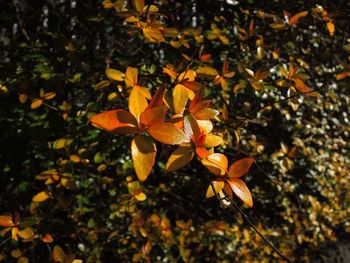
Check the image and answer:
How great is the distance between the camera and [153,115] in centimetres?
67

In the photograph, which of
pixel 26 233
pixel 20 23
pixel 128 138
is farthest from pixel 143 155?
pixel 20 23

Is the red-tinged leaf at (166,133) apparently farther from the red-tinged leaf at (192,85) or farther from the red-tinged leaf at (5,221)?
the red-tinged leaf at (5,221)

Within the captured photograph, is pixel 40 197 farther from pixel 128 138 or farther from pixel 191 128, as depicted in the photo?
pixel 191 128

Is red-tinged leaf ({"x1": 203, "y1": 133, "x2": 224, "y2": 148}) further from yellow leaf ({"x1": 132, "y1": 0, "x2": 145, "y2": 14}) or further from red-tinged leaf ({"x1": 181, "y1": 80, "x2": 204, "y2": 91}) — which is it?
yellow leaf ({"x1": 132, "y1": 0, "x2": 145, "y2": 14})

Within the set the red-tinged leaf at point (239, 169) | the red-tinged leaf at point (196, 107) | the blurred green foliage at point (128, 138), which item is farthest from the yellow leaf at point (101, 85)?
the red-tinged leaf at point (239, 169)

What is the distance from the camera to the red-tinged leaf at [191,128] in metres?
0.72

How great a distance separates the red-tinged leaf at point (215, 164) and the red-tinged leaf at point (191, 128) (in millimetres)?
69

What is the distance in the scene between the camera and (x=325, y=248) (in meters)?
4.30

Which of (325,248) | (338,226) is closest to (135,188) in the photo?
(325,248)

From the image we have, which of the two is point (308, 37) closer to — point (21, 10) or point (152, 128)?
point (21, 10)

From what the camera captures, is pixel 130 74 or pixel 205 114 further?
pixel 130 74

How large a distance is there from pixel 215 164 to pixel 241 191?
0.10 meters

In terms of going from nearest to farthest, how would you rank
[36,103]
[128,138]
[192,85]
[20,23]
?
[192,85] < [36,103] < [128,138] < [20,23]

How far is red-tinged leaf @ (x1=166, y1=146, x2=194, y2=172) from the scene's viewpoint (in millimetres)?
731
